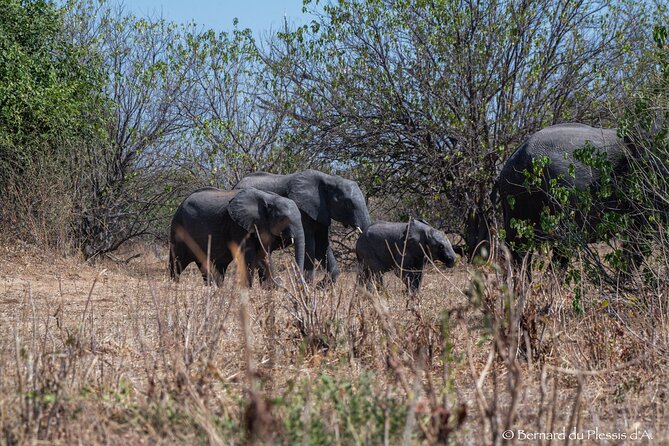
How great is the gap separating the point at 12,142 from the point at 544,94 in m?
8.17

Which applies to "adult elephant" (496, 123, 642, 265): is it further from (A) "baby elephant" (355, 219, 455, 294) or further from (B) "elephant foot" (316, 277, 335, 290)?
(A) "baby elephant" (355, 219, 455, 294)

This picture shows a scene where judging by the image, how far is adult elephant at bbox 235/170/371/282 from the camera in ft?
46.9

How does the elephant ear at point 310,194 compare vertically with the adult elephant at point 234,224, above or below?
above

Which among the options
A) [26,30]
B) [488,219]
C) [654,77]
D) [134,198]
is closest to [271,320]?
[654,77]

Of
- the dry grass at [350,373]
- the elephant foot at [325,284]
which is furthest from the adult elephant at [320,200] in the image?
the elephant foot at [325,284]

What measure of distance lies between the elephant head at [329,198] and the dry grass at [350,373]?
6.85 metres

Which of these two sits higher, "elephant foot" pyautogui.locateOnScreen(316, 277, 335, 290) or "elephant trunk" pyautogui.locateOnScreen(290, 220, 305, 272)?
"elephant trunk" pyautogui.locateOnScreen(290, 220, 305, 272)

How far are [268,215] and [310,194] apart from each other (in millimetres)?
1305

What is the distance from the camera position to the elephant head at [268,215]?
43.2 feet

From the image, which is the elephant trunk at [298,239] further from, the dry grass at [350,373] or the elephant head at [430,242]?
the dry grass at [350,373]

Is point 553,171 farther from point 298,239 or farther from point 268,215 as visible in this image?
point 268,215

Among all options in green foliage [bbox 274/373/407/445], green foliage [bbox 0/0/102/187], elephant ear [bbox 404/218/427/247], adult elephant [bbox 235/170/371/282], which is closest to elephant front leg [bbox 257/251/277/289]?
adult elephant [bbox 235/170/371/282]

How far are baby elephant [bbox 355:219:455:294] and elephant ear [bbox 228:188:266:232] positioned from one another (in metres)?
1.57

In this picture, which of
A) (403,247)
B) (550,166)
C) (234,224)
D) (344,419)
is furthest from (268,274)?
(344,419)
